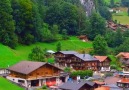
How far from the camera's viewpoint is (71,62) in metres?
76.1

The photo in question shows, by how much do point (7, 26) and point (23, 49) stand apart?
533 cm

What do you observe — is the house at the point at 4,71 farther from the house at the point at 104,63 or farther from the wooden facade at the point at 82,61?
the house at the point at 104,63

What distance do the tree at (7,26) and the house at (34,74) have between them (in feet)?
57.7

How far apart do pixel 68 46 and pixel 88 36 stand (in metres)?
13.1

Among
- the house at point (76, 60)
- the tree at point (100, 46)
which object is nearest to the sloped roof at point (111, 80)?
the house at point (76, 60)

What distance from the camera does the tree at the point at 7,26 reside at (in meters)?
77.6

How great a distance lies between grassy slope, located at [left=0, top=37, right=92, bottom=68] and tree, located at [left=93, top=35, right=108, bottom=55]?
19.5 feet

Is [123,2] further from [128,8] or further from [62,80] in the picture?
[62,80]

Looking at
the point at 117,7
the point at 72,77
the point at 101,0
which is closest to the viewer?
the point at 72,77

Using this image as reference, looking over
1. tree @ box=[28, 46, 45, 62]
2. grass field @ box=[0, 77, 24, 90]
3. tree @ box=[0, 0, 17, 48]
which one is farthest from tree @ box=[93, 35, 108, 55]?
grass field @ box=[0, 77, 24, 90]

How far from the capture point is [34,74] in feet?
195

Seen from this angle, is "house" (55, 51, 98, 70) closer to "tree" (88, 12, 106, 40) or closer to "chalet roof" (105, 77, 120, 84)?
"chalet roof" (105, 77, 120, 84)

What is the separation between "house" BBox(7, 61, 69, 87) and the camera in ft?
192

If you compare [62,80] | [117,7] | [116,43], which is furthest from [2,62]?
[117,7]
